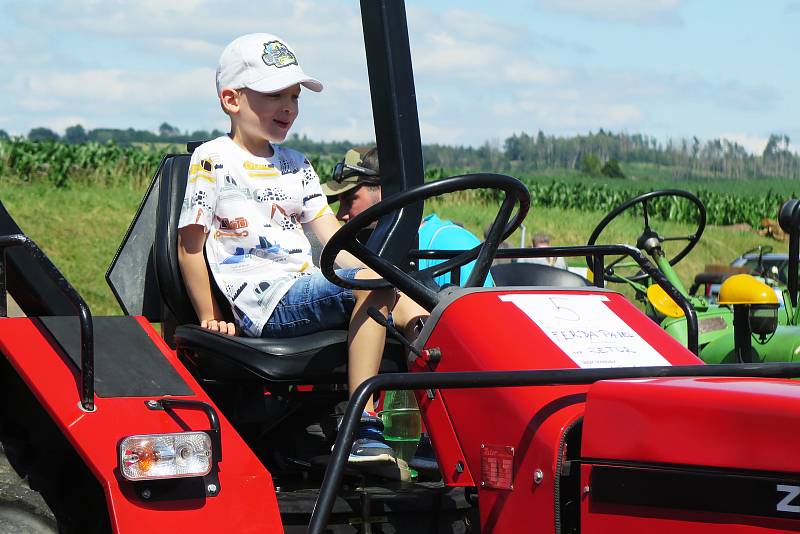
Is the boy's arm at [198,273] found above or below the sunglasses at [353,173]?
below

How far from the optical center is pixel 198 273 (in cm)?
328

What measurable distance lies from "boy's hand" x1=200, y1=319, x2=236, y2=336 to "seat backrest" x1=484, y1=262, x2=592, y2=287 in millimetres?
1183

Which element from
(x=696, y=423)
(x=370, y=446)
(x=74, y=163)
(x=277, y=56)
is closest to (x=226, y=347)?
(x=370, y=446)

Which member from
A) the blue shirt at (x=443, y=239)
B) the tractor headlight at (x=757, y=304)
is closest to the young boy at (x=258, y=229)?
the blue shirt at (x=443, y=239)

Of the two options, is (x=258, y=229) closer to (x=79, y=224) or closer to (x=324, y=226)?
(x=324, y=226)

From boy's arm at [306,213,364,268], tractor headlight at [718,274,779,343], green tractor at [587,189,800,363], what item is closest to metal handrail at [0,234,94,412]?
boy's arm at [306,213,364,268]

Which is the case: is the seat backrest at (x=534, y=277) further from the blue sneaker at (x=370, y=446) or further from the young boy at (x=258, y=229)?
the blue sneaker at (x=370, y=446)

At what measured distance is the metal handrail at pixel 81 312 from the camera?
251 cm

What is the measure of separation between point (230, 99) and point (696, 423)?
1870 millimetres

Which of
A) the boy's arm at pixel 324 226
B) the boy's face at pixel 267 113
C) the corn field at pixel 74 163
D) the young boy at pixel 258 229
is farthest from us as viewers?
the corn field at pixel 74 163

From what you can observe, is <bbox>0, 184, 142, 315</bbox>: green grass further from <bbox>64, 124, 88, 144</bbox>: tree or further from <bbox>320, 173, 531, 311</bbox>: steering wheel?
<bbox>320, 173, 531, 311</bbox>: steering wheel

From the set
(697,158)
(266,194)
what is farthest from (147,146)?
(266,194)

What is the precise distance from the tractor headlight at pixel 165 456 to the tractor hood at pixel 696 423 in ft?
2.89

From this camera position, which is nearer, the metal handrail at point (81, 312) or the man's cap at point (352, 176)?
the metal handrail at point (81, 312)
